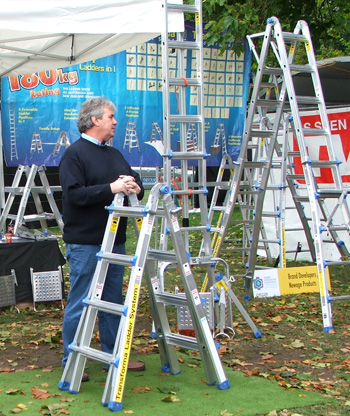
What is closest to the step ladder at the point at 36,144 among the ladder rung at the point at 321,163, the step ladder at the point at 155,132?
the step ladder at the point at 155,132

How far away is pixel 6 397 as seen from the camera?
4.92 metres

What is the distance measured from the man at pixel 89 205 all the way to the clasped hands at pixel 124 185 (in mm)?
25

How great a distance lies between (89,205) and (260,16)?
6661mm

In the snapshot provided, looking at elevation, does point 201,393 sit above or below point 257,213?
below

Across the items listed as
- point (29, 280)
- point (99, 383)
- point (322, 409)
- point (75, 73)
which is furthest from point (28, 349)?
point (75, 73)

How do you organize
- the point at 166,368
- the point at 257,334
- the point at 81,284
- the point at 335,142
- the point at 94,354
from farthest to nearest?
the point at 335,142 < the point at 257,334 < the point at 166,368 < the point at 81,284 < the point at 94,354

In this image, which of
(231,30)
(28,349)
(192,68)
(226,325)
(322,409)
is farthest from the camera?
(192,68)

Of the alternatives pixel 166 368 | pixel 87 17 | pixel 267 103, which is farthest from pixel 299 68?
pixel 166 368

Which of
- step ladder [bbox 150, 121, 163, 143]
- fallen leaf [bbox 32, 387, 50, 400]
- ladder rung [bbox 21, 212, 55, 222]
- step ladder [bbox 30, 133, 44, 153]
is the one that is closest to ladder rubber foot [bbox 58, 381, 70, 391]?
fallen leaf [bbox 32, 387, 50, 400]

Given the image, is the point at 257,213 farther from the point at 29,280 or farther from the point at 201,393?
the point at 201,393

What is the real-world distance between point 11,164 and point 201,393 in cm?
536

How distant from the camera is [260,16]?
1077cm

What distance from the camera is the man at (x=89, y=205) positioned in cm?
508

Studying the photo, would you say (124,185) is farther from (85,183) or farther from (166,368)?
(166,368)
